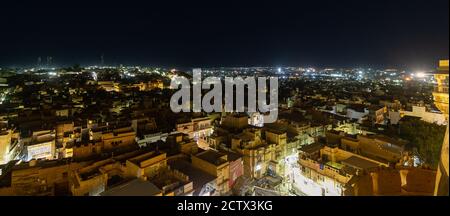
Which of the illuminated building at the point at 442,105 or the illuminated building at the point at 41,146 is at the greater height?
Result: the illuminated building at the point at 442,105

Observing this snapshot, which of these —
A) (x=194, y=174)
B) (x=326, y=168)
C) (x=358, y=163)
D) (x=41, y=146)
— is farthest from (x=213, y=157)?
(x=41, y=146)

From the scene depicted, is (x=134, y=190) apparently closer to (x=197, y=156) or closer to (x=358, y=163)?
(x=197, y=156)

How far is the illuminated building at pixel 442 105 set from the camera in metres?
3.56

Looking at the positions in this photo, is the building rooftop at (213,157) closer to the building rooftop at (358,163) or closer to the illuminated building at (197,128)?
the illuminated building at (197,128)

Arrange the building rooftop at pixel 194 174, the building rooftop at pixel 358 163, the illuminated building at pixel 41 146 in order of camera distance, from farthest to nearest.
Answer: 1. the illuminated building at pixel 41 146
2. the building rooftop at pixel 358 163
3. the building rooftop at pixel 194 174

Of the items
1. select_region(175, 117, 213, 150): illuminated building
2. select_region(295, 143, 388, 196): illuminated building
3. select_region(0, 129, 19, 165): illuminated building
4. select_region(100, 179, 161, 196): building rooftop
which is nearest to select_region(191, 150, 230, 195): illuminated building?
select_region(100, 179, 161, 196): building rooftop

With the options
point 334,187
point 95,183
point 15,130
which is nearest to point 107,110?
point 15,130

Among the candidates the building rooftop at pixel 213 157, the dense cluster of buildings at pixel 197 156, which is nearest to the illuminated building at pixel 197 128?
the dense cluster of buildings at pixel 197 156

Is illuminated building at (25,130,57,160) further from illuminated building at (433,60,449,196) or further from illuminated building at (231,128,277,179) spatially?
illuminated building at (433,60,449,196)

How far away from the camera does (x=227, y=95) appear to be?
33.8m
